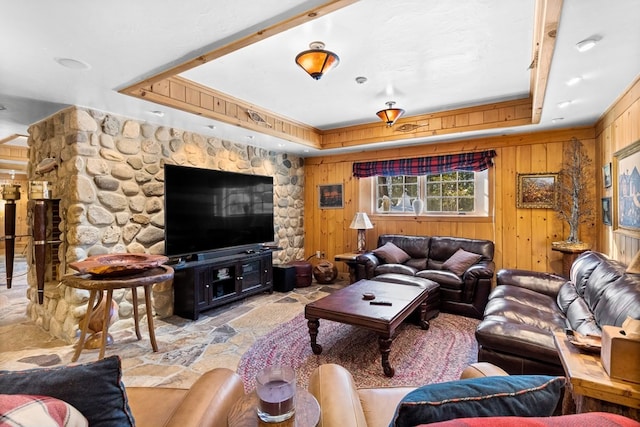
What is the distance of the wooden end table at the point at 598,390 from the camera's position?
1183 millimetres

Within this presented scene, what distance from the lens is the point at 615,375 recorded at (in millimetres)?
1240

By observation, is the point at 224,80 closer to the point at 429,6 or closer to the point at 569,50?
the point at 429,6

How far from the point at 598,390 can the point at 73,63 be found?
11.3ft

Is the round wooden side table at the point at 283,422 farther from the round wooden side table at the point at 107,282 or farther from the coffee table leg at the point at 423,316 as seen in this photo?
the coffee table leg at the point at 423,316

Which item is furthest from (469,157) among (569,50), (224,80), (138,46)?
(138,46)

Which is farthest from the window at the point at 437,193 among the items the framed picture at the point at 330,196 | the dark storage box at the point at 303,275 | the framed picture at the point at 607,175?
the dark storage box at the point at 303,275

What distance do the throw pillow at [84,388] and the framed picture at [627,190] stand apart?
328 centimetres

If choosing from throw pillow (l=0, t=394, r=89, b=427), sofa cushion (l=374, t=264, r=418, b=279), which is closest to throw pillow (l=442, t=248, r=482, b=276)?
sofa cushion (l=374, t=264, r=418, b=279)

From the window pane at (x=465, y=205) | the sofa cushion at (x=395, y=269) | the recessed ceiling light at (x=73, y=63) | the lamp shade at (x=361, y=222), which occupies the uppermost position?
the recessed ceiling light at (x=73, y=63)

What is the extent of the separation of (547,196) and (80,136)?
17.2 feet

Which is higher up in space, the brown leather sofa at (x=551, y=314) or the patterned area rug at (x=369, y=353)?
the brown leather sofa at (x=551, y=314)

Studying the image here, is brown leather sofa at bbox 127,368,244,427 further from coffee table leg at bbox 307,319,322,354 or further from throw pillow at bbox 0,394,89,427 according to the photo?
coffee table leg at bbox 307,319,322,354

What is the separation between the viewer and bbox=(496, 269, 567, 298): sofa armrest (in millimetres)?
3076

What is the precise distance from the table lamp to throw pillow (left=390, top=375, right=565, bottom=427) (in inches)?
162
